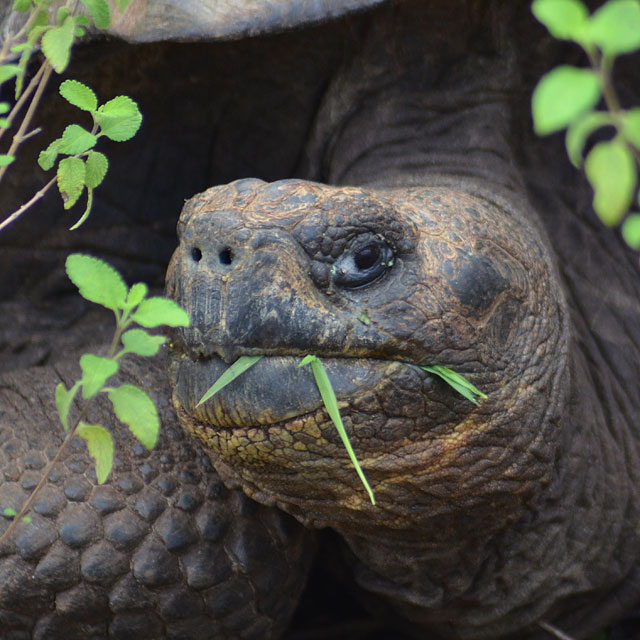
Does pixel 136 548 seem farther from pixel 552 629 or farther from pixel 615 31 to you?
pixel 615 31

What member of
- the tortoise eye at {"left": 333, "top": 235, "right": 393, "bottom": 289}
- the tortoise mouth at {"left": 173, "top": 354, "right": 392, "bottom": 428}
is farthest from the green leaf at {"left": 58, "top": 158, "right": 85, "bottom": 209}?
the tortoise eye at {"left": 333, "top": 235, "right": 393, "bottom": 289}

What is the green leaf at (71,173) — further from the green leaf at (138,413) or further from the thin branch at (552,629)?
the thin branch at (552,629)

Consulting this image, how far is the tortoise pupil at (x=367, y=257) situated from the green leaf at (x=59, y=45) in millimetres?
570

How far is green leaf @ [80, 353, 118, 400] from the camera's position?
1308mm

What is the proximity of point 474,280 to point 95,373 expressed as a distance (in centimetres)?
76

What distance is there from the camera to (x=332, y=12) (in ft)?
6.91

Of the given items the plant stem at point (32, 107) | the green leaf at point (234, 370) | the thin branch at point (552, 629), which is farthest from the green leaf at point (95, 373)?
the thin branch at point (552, 629)

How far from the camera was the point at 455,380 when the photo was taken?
175 cm

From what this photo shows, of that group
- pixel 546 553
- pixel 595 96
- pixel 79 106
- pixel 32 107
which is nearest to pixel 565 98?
pixel 595 96

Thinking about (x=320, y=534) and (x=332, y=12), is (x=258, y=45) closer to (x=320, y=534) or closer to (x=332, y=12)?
(x=332, y=12)

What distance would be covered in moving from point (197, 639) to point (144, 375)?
64cm

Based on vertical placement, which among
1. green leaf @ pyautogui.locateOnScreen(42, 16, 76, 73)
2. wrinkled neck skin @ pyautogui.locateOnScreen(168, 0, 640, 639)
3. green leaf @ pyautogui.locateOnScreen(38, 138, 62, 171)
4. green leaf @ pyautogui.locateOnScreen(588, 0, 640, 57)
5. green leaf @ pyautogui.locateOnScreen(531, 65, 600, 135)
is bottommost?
wrinkled neck skin @ pyautogui.locateOnScreen(168, 0, 640, 639)

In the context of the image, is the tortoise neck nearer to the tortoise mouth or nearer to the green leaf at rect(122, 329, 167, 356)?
the tortoise mouth

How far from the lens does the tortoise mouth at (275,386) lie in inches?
64.0
